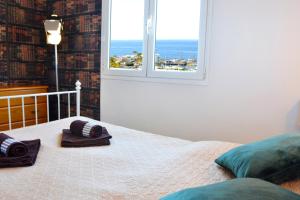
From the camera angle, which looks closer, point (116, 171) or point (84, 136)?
point (116, 171)

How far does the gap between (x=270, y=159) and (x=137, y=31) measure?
2.08 meters

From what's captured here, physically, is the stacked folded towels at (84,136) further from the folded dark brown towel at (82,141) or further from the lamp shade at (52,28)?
the lamp shade at (52,28)

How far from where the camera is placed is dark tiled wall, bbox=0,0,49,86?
3.16 metres

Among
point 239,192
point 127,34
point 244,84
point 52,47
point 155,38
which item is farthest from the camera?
point 52,47

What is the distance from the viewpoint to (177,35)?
8.45 feet

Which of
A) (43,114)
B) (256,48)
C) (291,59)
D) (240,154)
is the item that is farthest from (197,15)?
(43,114)

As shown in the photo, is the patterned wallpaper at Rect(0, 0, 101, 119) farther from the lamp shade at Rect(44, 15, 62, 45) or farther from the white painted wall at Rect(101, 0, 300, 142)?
the white painted wall at Rect(101, 0, 300, 142)

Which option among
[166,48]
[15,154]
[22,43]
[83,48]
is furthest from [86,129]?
[22,43]

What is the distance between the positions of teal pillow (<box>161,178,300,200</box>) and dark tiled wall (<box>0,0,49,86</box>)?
3.06 m

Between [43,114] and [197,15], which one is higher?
→ [197,15]

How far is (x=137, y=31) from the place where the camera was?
9.24ft

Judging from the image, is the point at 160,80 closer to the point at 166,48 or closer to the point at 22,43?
the point at 166,48

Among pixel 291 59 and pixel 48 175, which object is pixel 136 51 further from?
pixel 48 175

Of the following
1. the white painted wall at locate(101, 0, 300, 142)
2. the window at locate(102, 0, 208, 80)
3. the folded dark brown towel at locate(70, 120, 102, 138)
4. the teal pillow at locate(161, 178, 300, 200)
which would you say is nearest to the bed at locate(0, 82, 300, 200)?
the folded dark brown towel at locate(70, 120, 102, 138)
